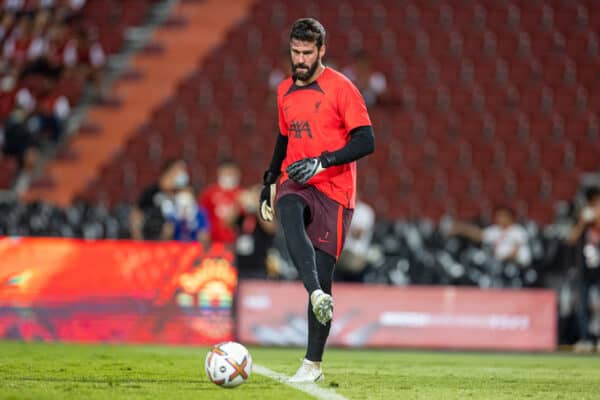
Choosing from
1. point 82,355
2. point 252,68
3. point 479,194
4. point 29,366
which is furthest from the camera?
point 252,68

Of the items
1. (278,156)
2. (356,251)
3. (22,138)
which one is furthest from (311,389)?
(22,138)

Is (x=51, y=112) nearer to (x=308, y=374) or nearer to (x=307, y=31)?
(x=307, y=31)

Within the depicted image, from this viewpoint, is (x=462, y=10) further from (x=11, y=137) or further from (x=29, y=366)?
(x=29, y=366)

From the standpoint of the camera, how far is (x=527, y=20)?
20.5m

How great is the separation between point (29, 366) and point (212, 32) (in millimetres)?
14042

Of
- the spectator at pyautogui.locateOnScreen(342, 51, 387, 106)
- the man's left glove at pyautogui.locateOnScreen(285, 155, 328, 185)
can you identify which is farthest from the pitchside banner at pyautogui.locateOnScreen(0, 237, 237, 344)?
the spectator at pyautogui.locateOnScreen(342, 51, 387, 106)

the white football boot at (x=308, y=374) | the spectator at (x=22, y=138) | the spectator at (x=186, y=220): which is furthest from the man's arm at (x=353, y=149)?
the spectator at (x=22, y=138)

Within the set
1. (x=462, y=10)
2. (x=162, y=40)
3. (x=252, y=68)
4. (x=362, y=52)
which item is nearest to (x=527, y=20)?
(x=462, y=10)

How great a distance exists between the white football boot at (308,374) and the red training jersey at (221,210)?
6.62m

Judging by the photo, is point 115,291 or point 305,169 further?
point 115,291

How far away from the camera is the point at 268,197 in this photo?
280 inches

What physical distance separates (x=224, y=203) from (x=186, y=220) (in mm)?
577

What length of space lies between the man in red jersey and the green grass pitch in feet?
2.02

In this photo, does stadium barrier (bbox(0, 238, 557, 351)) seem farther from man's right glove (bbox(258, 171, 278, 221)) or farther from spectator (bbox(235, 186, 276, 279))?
man's right glove (bbox(258, 171, 278, 221))
